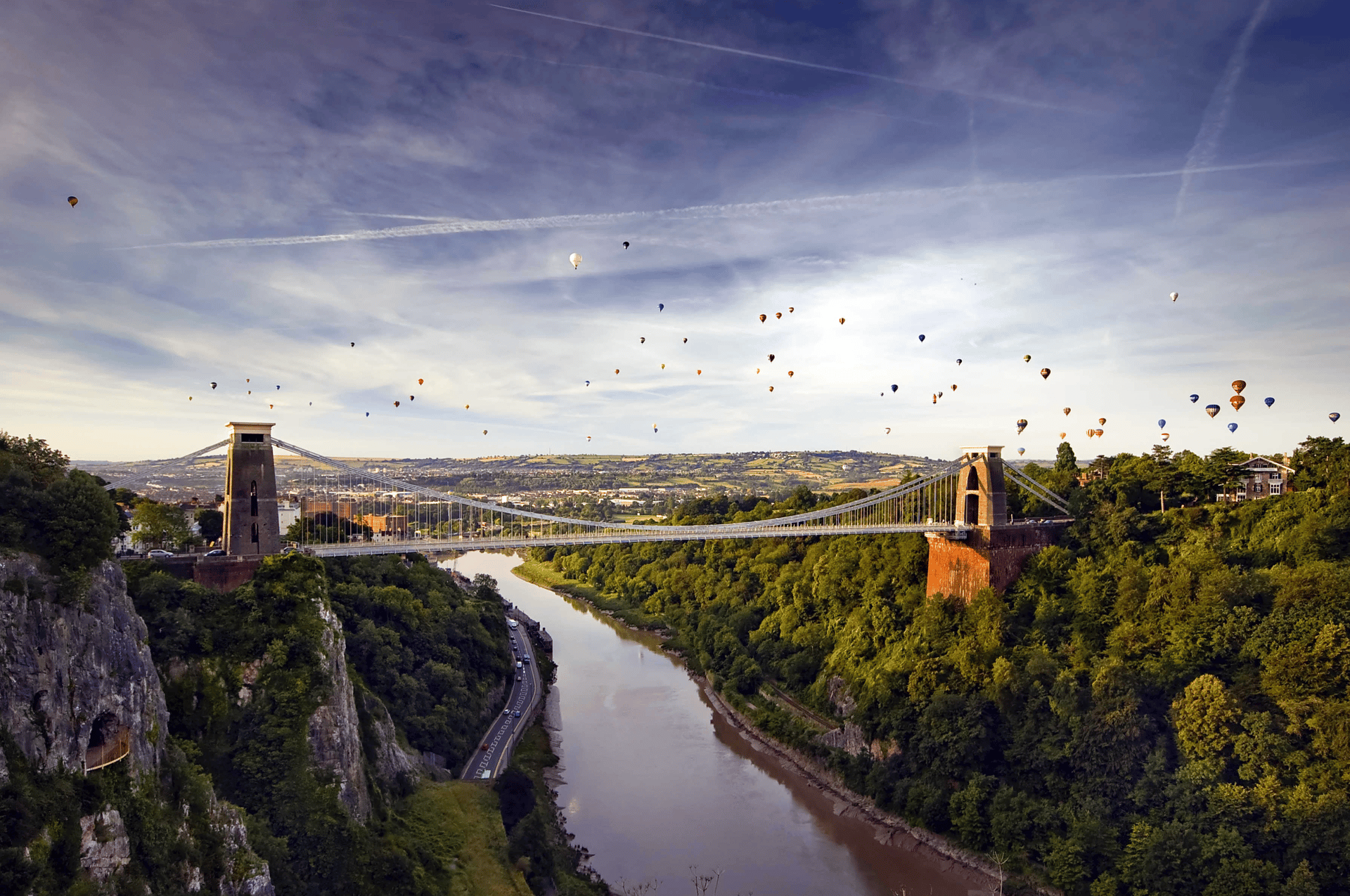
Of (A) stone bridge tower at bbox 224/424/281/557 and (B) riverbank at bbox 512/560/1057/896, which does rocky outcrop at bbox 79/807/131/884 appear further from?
(B) riverbank at bbox 512/560/1057/896

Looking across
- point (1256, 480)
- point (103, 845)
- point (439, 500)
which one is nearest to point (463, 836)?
point (103, 845)

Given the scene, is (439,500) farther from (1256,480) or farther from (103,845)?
(1256,480)

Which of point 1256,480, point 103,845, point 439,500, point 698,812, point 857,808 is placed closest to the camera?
point 103,845

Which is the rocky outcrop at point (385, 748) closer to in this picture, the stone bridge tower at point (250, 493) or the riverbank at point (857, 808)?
the stone bridge tower at point (250, 493)

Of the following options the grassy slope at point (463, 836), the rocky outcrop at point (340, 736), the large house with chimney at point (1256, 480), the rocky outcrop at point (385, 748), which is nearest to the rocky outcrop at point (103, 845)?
the rocky outcrop at point (340, 736)

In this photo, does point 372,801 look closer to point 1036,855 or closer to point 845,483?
point 1036,855

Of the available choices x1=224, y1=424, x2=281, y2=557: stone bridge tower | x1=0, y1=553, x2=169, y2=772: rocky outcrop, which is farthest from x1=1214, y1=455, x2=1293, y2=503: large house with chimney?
x1=0, y1=553, x2=169, y2=772: rocky outcrop

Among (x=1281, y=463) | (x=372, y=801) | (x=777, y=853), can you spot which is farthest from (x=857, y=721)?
(x=1281, y=463)
